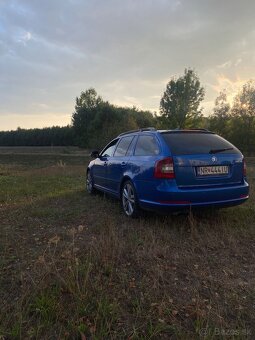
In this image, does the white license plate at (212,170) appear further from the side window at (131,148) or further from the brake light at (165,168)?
the side window at (131,148)

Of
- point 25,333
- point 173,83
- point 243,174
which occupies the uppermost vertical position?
point 173,83

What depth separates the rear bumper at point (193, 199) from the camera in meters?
5.29

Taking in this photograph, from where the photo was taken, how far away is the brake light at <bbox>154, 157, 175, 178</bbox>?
17.5ft

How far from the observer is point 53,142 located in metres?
81.0

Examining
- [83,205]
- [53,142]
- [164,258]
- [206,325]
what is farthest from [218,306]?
[53,142]

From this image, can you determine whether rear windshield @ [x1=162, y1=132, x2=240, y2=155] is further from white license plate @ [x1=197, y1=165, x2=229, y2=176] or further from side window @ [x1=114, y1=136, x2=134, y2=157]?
side window @ [x1=114, y1=136, x2=134, y2=157]

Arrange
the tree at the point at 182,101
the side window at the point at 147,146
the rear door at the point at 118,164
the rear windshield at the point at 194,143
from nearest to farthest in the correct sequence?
the rear windshield at the point at 194,143 → the side window at the point at 147,146 → the rear door at the point at 118,164 → the tree at the point at 182,101

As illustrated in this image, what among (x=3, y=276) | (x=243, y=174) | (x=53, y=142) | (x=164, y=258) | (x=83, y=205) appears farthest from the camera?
(x=53, y=142)

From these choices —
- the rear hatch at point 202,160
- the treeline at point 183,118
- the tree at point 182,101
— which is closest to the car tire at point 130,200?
the rear hatch at point 202,160

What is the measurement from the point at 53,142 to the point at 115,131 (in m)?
39.0

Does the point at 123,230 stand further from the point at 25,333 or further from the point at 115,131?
the point at 115,131

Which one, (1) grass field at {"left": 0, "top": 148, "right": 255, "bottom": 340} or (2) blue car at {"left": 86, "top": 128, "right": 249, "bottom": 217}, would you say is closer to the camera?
(1) grass field at {"left": 0, "top": 148, "right": 255, "bottom": 340}

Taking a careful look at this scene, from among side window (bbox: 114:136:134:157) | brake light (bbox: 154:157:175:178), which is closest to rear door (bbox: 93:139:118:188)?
side window (bbox: 114:136:134:157)

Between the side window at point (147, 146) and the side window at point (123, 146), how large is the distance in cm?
47
